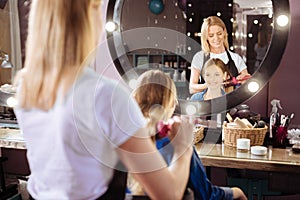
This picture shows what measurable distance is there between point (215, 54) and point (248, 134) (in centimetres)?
34

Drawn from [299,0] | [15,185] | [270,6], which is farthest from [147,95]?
[15,185]

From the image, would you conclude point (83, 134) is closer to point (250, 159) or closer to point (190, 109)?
point (250, 159)

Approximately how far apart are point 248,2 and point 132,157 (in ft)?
3.16

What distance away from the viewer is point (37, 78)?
607 mm

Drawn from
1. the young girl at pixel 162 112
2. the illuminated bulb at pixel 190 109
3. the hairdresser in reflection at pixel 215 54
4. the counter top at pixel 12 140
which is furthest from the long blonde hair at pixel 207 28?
the counter top at pixel 12 140

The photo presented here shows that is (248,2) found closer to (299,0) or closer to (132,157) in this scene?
(299,0)

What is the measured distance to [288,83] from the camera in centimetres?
142

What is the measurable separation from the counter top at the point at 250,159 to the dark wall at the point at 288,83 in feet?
0.65

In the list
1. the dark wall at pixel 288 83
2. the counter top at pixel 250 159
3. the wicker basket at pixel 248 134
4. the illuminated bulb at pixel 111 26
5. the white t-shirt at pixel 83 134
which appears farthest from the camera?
the illuminated bulb at pixel 111 26

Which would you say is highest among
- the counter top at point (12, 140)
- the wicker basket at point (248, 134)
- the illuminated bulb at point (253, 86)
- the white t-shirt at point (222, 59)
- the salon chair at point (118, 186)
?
the white t-shirt at point (222, 59)

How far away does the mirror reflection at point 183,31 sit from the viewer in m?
1.36

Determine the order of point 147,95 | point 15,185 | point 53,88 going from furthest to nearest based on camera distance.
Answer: point 15,185, point 147,95, point 53,88

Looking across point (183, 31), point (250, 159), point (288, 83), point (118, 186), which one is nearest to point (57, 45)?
point (118, 186)

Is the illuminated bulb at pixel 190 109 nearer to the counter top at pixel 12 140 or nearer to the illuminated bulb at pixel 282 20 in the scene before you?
the illuminated bulb at pixel 282 20
